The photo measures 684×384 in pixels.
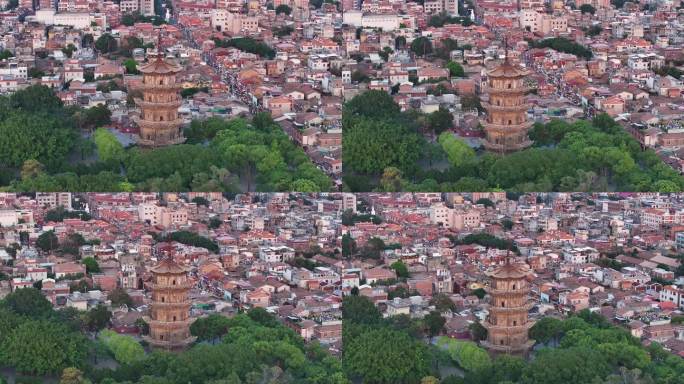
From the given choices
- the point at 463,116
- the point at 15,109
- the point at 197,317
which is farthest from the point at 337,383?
the point at 15,109

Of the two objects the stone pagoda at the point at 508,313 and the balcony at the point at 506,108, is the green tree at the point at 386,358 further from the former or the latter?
the balcony at the point at 506,108

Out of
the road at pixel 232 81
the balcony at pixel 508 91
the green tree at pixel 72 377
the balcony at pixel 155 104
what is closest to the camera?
the green tree at pixel 72 377

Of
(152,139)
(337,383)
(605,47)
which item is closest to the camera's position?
(337,383)

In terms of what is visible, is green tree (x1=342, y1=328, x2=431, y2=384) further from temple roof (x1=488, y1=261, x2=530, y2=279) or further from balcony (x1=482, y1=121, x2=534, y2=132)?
balcony (x1=482, y1=121, x2=534, y2=132)

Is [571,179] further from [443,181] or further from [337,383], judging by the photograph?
[337,383]

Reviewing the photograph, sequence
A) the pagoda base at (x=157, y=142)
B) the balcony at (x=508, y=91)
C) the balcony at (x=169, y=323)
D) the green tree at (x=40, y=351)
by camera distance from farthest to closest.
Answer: the pagoda base at (x=157, y=142) < the balcony at (x=508, y=91) < the balcony at (x=169, y=323) < the green tree at (x=40, y=351)

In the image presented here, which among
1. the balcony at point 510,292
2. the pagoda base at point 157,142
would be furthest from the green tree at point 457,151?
the pagoda base at point 157,142
